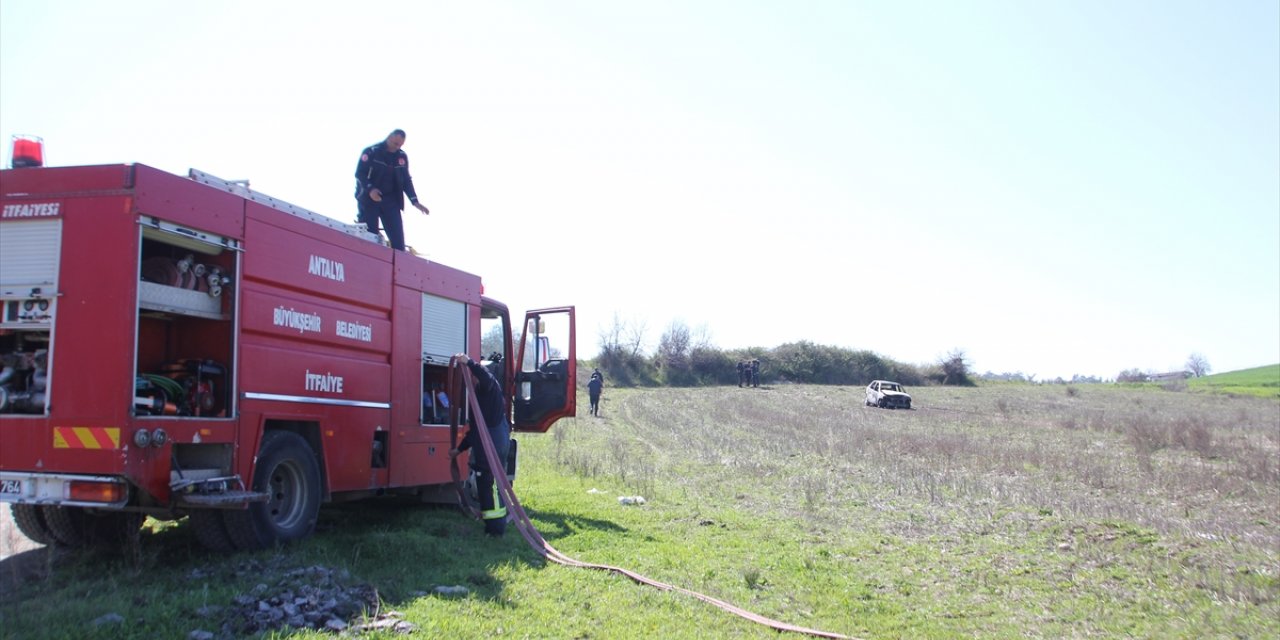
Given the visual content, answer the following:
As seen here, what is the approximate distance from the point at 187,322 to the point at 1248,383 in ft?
293

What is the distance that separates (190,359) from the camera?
7.01 meters

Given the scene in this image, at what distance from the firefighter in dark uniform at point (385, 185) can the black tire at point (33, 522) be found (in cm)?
418

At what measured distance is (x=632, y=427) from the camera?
Result: 28438 millimetres

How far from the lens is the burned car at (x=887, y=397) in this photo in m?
40.9

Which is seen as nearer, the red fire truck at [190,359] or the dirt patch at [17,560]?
the red fire truck at [190,359]

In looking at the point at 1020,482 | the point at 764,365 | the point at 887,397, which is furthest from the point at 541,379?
the point at 764,365

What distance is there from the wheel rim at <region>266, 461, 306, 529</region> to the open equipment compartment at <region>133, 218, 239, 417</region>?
910mm

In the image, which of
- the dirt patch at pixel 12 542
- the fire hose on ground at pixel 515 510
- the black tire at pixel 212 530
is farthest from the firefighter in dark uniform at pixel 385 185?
the dirt patch at pixel 12 542

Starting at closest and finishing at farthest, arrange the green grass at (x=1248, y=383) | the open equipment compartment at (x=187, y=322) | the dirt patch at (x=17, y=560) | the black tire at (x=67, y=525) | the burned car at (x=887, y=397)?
the dirt patch at (x=17, y=560), the open equipment compartment at (x=187, y=322), the black tire at (x=67, y=525), the burned car at (x=887, y=397), the green grass at (x=1248, y=383)

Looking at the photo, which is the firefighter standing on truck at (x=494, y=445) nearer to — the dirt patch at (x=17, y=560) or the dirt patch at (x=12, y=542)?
the dirt patch at (x=17, y=560)

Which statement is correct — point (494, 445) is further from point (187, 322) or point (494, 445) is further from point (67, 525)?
point (67, 525)

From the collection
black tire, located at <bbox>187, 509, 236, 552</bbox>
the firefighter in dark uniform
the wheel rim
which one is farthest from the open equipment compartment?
the firefighter in dark uniform

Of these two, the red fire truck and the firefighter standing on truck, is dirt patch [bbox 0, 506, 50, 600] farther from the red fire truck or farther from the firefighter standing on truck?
the firefighter standing on truck

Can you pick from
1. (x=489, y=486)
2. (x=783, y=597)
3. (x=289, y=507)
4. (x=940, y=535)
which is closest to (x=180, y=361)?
(x=289, y=507)
